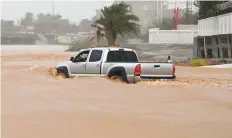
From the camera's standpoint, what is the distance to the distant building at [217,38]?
29.2m

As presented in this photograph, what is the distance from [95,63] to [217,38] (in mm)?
16651

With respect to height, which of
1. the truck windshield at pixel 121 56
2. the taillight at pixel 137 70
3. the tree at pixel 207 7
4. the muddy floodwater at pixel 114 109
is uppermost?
the tree at pixel 207 7

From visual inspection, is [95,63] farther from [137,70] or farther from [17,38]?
[17,38]

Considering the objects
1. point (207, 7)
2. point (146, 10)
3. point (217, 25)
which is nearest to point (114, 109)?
point (217, 25)

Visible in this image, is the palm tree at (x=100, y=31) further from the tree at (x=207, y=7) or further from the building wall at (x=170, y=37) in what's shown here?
the tree at (x=207, y=7)

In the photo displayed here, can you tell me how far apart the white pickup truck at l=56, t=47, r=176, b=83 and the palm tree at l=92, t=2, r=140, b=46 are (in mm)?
23160

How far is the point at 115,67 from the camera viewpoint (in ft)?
50.6

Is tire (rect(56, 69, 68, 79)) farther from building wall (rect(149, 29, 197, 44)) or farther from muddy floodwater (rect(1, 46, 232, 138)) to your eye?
building wall (rect(149, 29, 197, 44))

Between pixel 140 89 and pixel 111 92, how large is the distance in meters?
1.10

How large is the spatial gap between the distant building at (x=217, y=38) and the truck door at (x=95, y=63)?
1436cm

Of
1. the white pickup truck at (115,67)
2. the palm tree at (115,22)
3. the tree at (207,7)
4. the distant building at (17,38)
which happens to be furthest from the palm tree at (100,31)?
the distant building at (17,38)

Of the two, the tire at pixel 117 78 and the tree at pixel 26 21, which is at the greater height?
the tree at pixel 26 21

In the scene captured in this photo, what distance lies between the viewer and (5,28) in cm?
17762

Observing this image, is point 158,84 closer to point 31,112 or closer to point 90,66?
point 90,66
